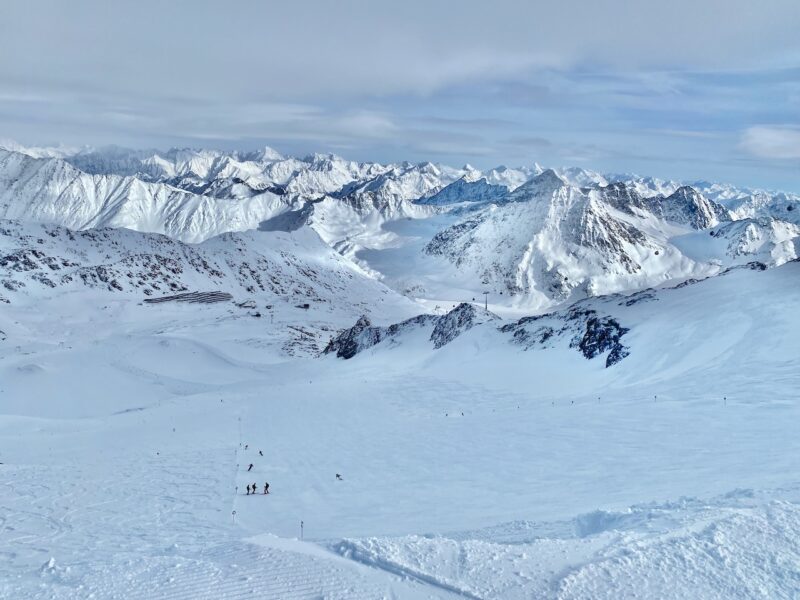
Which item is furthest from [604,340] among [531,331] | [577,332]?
[531,331]

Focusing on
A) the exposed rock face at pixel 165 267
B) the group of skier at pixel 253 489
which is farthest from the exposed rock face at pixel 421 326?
the exposed rock face at pixel 165 267

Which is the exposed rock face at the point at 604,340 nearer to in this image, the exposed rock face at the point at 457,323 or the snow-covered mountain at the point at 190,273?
the exposed rock face at the point at 457,323

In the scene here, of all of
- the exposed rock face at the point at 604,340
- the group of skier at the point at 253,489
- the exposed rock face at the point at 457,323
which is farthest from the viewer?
the exposed rock face at the point at 457,323

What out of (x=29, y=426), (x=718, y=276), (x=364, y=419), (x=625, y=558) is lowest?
(x=29, y=426)

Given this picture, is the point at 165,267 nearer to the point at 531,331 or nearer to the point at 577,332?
the point at 531,331

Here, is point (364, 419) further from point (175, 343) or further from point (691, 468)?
point (175, 343)

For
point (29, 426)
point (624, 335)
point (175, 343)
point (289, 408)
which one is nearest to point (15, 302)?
point (175, 343)

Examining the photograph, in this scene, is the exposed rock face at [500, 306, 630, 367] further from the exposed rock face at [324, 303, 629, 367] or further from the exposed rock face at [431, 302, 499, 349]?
the exposed rock face at [431, 302, 499, 349]

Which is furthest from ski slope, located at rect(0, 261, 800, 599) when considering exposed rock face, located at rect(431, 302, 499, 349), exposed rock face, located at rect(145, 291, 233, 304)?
exposed rock face, located at rect(145, 291, 233, 304)
